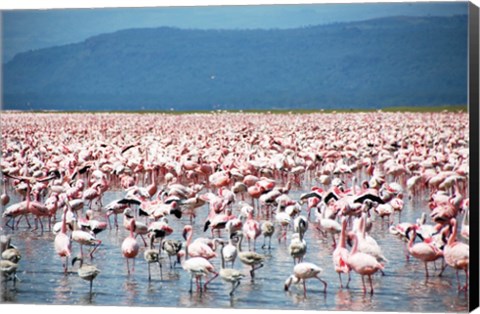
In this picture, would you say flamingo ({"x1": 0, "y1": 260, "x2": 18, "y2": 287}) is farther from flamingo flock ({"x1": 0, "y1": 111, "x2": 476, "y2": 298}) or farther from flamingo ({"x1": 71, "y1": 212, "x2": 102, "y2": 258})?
flamingo ({"x1": 71, "y1": 212, "x2": 102, "y2": 258})

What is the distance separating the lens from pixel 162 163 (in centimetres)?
1034

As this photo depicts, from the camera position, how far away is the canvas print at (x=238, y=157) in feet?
29.4

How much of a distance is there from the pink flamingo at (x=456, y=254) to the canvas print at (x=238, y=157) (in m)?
0.01

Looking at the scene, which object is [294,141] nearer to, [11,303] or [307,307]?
[307,307]

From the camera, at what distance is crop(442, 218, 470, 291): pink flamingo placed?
28.6ft

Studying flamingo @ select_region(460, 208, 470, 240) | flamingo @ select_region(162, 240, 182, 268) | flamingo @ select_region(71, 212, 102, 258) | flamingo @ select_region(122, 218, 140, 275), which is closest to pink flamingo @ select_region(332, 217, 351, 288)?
flamingo @ select_region(460, 208, 470, 240)

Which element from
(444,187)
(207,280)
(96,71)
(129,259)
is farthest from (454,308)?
(96,71)

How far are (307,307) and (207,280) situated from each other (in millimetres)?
828

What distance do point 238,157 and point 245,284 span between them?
1489 millimetres

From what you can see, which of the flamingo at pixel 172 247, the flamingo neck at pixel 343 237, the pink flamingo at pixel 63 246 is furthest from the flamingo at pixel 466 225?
the pink flamingo at pixel 63 246

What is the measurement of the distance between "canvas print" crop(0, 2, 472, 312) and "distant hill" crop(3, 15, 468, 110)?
1 centimetres

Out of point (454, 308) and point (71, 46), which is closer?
point (454, 308)

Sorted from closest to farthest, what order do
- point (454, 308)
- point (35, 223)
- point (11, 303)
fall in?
point (454, 308) < point (11, 303) < point (35, 223)

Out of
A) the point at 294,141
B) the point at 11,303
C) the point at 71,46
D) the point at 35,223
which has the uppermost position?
the point at 71,46
